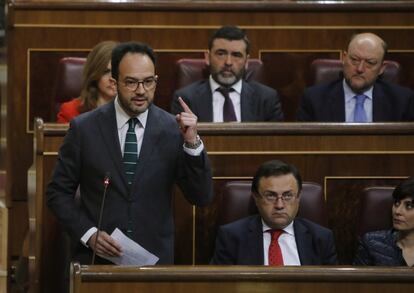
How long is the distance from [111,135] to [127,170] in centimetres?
7

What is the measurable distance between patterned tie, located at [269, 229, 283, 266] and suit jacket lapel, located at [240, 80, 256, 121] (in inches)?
23.4

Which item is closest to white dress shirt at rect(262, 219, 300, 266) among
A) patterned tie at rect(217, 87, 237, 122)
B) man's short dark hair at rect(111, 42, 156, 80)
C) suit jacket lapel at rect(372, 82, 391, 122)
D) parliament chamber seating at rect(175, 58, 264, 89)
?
man's short dark hair at rect(111, 42, 156, 80)

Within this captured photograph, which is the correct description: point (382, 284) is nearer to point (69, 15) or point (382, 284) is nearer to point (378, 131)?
point (378, 131)

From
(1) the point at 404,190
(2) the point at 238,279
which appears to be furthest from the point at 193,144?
(1) the point at 404,190

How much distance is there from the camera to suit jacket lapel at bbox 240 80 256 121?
3008 millimetres

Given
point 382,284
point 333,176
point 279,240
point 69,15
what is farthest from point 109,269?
point 69,15

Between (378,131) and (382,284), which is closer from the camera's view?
(382,284)

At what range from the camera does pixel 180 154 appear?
2223mm

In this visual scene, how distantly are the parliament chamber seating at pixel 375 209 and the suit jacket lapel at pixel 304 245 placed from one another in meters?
0.18

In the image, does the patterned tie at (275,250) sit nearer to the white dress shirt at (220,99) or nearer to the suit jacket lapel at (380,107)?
the white dress shirt at (220,99)

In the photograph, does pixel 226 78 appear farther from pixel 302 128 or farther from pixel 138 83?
pixel 138 83

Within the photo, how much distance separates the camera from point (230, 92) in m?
3.04

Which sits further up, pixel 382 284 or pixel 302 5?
pixel 302 5

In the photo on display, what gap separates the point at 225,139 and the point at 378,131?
0.35 m
